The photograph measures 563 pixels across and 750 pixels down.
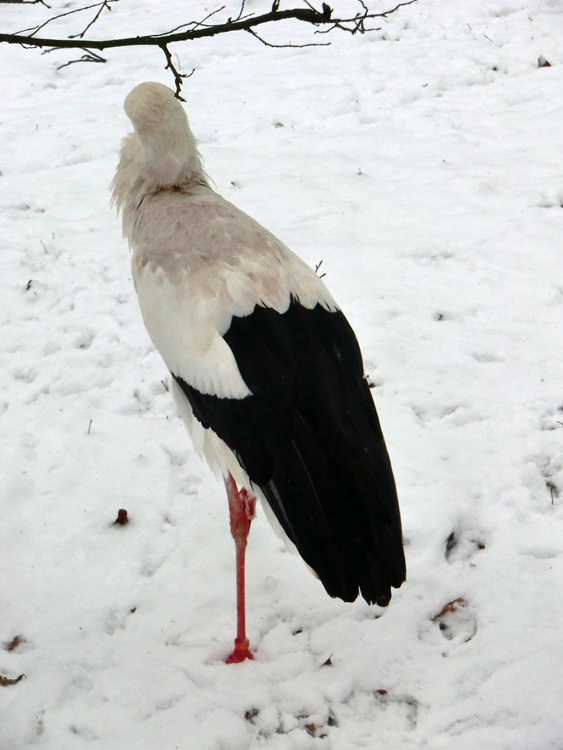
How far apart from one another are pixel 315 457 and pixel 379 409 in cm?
139

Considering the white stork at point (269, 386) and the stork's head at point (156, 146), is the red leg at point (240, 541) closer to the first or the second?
the white stork at point (269, 386)

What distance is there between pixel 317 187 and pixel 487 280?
1651 mm

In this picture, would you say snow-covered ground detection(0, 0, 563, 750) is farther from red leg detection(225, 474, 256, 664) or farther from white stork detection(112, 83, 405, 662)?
white stork detection(112, 83, 405, 662)

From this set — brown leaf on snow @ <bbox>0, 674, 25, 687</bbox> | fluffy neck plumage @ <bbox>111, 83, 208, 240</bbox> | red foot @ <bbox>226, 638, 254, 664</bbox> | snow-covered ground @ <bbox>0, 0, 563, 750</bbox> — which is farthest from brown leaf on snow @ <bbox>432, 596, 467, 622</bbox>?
fluffy neck plumage @ <bbox>111, 83, 208, 240</bbox>

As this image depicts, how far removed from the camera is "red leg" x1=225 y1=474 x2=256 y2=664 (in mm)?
2344

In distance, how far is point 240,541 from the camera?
2426 millimetres

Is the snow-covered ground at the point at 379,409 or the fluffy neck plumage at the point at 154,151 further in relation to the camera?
the fluffy neck plumage at the point at 154,151

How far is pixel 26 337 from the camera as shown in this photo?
3736mm

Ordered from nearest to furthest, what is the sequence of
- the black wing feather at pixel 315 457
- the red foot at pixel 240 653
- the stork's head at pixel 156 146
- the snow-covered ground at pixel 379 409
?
the black wing feather at pixel 315 457
the snow-covered ground at pixel 379 409
the red foot at pixel 240 653
the stork's head at pixel 156 146

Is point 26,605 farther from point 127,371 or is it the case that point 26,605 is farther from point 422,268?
point 422,268

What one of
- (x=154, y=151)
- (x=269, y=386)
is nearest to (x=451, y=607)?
(x=269, y=386)

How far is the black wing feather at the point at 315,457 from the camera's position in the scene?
1.96 meters

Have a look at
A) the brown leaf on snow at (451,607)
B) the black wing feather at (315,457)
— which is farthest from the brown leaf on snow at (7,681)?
the brown leaf on snow at (451,607)

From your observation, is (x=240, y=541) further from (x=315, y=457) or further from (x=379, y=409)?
(x=379, y=409)
